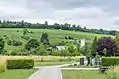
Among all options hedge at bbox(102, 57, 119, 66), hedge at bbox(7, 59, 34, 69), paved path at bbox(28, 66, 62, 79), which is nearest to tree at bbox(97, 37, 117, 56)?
hedge at bbox(102, 57, 119, 66)

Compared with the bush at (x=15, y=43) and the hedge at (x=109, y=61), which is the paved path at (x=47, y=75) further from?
the bush at (x=15, y=43)

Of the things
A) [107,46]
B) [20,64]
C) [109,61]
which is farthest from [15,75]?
[107,46]

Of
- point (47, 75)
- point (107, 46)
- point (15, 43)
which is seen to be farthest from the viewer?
point (15, 43)

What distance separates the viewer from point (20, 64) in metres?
50.6

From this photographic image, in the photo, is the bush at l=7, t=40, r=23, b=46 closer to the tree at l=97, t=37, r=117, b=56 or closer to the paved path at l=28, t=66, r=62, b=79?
the tree at l=97, t=37, r=117, b=56

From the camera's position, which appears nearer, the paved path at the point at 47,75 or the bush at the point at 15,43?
the paved path at the point at 47,75

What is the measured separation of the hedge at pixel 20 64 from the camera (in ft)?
165

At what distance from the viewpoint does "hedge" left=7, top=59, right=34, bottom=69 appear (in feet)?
165

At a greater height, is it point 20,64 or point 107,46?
point 20,64

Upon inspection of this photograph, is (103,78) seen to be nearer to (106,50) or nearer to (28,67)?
(28,67)

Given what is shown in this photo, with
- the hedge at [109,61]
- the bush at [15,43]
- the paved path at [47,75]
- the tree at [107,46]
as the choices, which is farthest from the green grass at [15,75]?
the bush at [15,43]

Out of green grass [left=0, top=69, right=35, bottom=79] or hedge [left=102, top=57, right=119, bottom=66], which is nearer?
green grass [left=0, top=69, right=35, bottom=79]

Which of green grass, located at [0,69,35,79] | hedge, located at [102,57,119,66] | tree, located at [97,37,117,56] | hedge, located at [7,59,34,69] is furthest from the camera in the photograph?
tree, located at [97,37,117,56]

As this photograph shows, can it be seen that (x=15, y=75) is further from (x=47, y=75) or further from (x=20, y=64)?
(x=20, y=64)
